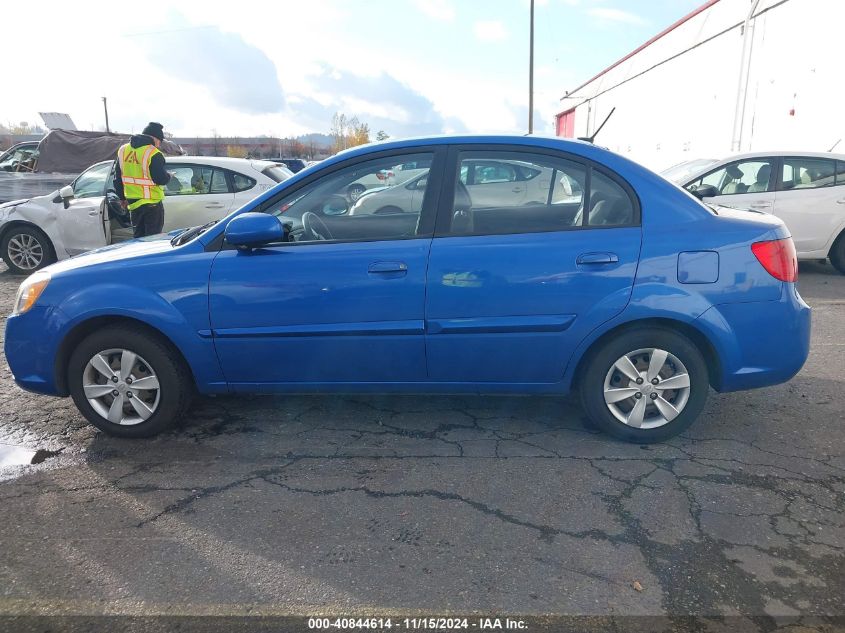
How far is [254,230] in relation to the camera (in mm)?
3332

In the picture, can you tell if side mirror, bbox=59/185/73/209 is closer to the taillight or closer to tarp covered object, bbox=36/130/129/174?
tarp covered object, bbox=36/130/129/174

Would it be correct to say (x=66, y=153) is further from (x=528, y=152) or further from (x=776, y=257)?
(x=776, y=257)

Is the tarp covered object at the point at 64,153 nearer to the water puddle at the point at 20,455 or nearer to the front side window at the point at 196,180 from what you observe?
the front side window at the point at 196,180

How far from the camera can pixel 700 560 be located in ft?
8.35

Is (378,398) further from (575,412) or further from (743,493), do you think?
(743,493)

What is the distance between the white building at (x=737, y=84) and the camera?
Answer: 12453 millimetres

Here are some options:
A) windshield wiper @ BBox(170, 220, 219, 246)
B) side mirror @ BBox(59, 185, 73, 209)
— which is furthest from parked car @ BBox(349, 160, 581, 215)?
side mirror @ BBox(59, 185, 73, 209)

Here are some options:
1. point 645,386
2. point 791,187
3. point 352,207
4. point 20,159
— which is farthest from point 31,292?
point 20,159

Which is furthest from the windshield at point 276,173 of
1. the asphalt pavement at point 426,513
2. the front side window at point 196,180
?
the asphalt pavement at point 426,513

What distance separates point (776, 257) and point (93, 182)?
8554mm

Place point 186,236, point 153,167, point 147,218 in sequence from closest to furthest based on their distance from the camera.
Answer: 1. point 186,236
2. point 153,167
3. point 147,218

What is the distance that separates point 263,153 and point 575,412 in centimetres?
6903

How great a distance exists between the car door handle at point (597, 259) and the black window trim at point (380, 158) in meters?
0.79

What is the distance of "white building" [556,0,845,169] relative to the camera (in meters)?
12.5
